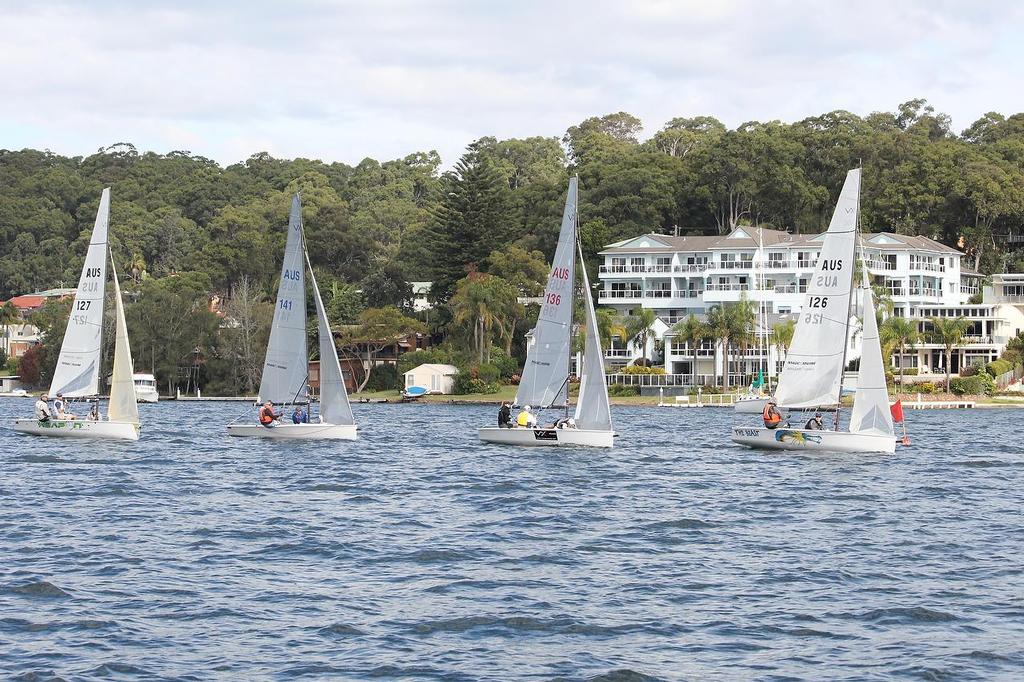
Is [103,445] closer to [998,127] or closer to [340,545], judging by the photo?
[340,545]

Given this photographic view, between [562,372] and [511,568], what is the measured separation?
77.8 ft

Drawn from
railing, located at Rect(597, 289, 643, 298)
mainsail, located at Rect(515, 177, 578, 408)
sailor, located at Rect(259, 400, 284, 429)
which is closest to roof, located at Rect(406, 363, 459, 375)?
railing, located at Rect(597, 289, 643, 298)

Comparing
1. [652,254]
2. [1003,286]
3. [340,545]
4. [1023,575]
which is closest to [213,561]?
[340,545]

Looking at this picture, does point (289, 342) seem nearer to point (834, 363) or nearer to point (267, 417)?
point (267, 417)

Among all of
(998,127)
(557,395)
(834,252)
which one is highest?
(998,127)

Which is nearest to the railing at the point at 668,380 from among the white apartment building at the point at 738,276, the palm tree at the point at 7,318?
the white apartment building at the point at 738,276

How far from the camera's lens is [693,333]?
98.9 m

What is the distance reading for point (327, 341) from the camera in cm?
5122

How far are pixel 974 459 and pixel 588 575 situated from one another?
28.2 metres

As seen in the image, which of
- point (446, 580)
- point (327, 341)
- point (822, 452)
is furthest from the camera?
point (327, 341)

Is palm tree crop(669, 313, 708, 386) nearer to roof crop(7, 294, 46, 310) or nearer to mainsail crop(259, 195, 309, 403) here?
mainsail crop(259, 195, 309, 403)

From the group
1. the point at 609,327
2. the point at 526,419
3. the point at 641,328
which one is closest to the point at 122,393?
Result: the point at 526,419

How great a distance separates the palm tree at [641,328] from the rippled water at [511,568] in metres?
60.2

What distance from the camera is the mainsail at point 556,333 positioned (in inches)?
1877
